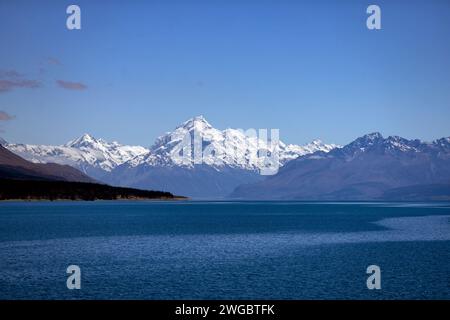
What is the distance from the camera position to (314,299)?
2421 inches

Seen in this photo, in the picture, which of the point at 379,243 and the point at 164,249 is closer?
the point at 164,249

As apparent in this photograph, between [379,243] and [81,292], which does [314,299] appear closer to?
[81,292]

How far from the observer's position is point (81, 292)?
65062 millimetres

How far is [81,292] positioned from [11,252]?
41.0 metres

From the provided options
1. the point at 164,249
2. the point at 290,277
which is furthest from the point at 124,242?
the point at 290,277

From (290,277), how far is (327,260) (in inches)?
701
